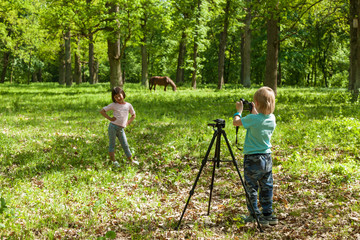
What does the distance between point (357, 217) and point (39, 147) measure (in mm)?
8110

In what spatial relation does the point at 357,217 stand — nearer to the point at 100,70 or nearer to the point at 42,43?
the point at 42,43

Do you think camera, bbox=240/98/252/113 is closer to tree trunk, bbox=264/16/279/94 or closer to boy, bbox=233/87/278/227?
boy, bbox=233/87/278/227

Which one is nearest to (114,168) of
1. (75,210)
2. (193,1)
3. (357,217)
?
(75,210)

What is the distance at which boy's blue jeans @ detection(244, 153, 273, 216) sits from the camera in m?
4.66

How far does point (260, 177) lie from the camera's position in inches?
187

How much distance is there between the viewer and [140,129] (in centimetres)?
1101

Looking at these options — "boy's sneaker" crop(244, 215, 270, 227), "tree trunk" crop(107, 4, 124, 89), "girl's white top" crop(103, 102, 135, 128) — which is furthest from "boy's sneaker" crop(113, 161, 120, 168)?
"tree trunk" crop(107, 4, 124, 89)

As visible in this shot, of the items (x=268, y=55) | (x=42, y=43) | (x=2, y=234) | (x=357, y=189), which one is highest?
(x=42, y=43)

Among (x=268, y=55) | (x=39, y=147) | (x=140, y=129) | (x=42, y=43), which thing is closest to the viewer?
(x=39, y=147)

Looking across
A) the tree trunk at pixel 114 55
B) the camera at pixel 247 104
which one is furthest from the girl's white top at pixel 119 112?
the tree trunk at pixel 114 55

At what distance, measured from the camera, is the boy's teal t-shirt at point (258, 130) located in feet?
15.0

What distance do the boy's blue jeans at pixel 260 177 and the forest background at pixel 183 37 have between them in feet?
39.3

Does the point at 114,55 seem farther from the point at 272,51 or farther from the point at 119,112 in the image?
the point at 119,112

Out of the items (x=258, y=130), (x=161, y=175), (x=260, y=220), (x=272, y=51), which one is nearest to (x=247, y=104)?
(x=258, y=130)
